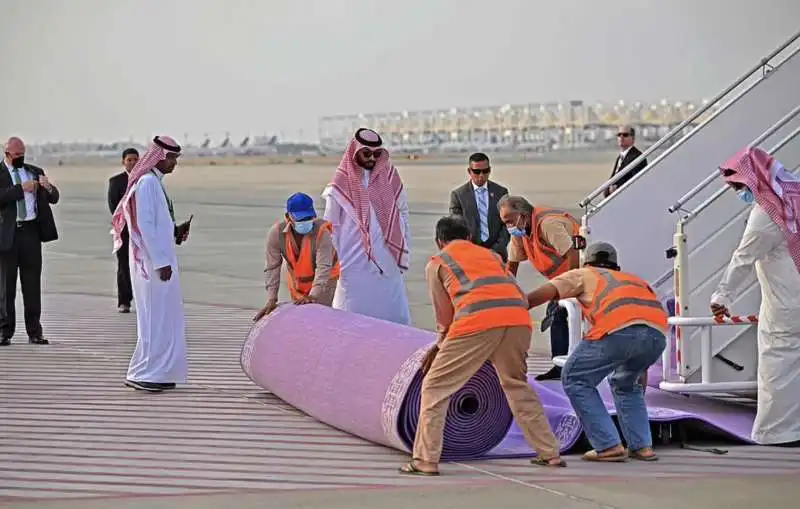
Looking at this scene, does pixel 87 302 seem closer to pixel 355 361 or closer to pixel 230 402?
pixel 230 402

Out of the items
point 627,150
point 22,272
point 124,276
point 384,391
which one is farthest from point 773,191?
point 124,276

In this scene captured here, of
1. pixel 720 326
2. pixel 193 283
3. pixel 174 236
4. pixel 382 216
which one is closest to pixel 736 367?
pixel 720 326

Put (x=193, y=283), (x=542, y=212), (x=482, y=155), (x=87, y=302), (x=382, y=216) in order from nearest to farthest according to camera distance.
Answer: (x=542, y=212)
(x=382, y=216)
(x=482, y=155)
(x=87, y=302)
(x=193, y=283)

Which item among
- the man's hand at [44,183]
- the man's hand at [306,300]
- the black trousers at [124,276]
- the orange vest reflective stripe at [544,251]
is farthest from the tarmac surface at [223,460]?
the orange vest reflective stripe at [544,251]

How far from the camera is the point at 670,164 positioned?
1054cm

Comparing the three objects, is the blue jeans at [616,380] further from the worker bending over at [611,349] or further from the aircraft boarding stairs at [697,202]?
the aircraft boarding stairs at [697,202]

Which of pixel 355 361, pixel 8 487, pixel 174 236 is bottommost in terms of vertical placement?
pixel 8 487

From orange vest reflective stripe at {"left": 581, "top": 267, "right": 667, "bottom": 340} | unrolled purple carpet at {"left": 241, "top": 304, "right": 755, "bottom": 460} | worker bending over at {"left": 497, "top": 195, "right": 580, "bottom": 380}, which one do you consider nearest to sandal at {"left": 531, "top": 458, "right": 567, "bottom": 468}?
unrolled purple carpet at {"left": 241, "top": 304, "right": 755, "bottom": 460}

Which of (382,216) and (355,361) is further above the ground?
(382,216)

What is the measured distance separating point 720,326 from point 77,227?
89.3 feet

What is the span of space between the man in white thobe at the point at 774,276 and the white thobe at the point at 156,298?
416 cm

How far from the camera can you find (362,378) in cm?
858

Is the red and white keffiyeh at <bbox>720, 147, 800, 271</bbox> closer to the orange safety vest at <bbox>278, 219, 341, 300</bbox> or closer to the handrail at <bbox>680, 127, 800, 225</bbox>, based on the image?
the handrail at <bbox>680, 127, 800, 225</bbox>

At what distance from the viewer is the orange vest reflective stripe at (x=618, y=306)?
7746mm
